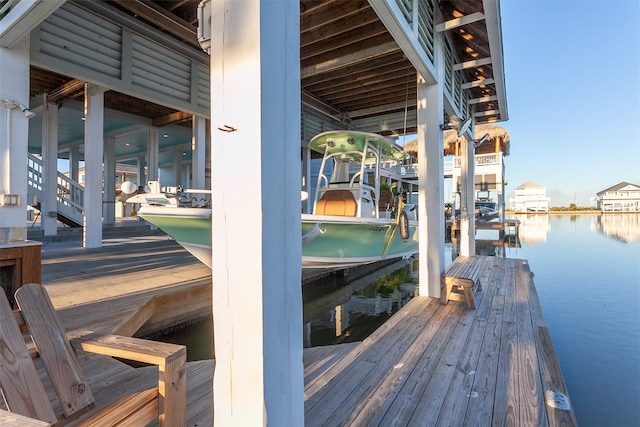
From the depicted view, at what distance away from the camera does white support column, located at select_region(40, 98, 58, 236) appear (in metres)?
7.27

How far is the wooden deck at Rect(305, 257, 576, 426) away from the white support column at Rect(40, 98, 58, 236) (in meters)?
8.13

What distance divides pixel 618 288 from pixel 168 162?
650 inches

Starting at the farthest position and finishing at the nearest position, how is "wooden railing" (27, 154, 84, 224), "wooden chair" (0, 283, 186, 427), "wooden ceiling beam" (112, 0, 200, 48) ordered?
1. "wooden railing" (27, 154, 84, 224)
2. "wooden ceiling beam" (112, 0, 200, 48)
3. "wooden chair" (0, 283, 186, 427)

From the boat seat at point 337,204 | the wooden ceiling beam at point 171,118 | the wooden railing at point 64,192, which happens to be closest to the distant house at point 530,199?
the wooden ceiling beam at point 171,118

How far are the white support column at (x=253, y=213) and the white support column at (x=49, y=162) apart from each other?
8.52 meters

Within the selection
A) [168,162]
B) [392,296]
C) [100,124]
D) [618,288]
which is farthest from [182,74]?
[168,162]

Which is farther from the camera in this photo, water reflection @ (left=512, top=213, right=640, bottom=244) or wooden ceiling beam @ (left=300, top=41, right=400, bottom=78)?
water reflection @ (left=512, top=213, right=640, bottom=244)

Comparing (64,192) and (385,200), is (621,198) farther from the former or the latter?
(64,192)

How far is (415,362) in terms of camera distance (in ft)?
7.77

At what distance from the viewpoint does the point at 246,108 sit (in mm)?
1034

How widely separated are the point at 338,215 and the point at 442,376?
9.26ft

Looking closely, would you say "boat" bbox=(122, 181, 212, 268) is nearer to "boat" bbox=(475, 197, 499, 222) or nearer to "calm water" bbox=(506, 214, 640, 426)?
"calm water" bbox=(506, 214, 640, 426)

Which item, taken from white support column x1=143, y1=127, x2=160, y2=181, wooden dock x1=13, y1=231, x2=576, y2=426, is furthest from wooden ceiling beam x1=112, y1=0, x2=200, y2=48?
white support column x1=143, y1=127, x2=160, y2=181

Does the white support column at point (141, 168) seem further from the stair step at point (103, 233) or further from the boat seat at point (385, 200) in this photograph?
the boat seat at point (385, 200)
